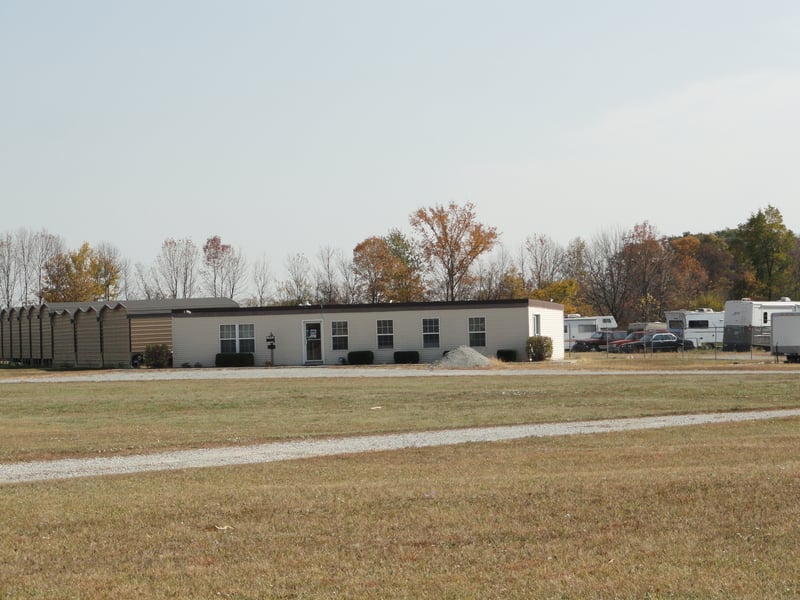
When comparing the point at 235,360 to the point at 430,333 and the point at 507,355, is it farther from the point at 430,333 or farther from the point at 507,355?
the point at 507,355

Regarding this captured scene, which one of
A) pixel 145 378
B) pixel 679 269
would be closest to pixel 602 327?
pixel 679 269

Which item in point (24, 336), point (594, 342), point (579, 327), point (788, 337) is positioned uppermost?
point (24, 336)

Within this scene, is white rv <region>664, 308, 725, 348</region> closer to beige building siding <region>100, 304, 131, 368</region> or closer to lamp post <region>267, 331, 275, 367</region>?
lamp post <region>267, 331, 275, 367</region>

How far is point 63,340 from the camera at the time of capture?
57.8 m

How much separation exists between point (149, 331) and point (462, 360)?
16.8 metres

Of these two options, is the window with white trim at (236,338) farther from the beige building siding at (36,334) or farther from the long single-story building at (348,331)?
the beige building siding at (36,334)

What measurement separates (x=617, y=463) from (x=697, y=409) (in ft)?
33.4

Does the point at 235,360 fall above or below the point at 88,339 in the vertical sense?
below

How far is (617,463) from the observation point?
13227 mm

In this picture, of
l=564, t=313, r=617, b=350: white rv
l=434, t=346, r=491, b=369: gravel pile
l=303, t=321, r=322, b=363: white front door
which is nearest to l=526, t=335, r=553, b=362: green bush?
l=434, t=346, r=491, b=369: gravel pile

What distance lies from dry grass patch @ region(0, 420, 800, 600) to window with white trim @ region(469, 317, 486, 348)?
35746 mm

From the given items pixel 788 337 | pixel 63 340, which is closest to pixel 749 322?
pixel 788 337

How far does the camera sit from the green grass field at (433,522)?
7.29 metres

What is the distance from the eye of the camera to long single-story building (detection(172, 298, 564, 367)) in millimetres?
49125
